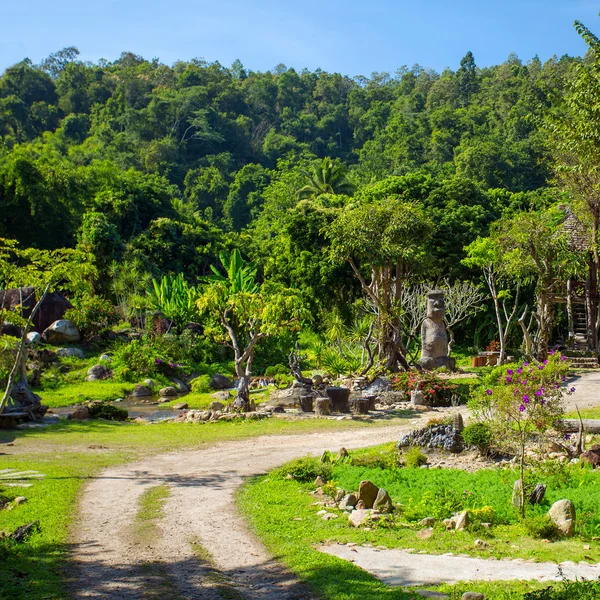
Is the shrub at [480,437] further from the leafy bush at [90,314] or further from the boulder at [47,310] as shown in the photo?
the boulder at [47,310]

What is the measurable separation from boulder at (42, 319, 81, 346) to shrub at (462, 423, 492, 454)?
19838 millimetres

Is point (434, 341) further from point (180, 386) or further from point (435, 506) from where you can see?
point (435, 506)

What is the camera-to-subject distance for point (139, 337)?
99.3ft

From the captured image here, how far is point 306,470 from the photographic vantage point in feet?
39.4

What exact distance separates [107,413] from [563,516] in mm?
13790

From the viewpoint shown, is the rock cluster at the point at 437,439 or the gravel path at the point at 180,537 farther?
the rock cluster at the point at 437,439

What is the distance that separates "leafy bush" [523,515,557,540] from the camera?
8445 millimetres

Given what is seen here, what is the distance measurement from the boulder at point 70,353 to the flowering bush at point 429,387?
12.8m

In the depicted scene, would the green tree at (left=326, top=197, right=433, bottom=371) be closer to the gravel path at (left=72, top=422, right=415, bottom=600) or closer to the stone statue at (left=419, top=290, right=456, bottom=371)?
the stone statue at (left=419, top=290, right=456, bottom=371)

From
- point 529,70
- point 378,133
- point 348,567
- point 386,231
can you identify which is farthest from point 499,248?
point 529,70

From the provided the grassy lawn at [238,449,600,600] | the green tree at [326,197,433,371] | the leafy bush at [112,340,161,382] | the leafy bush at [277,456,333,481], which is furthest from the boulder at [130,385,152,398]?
the grassy lawn at [238,449,600,600]

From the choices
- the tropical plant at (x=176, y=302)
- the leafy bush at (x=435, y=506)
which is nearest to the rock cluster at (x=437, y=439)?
the leafy bush at (x=435, y=506)

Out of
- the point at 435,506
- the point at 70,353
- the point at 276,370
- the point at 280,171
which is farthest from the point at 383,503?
the point at 280,171

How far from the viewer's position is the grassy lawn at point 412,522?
7.28 m
